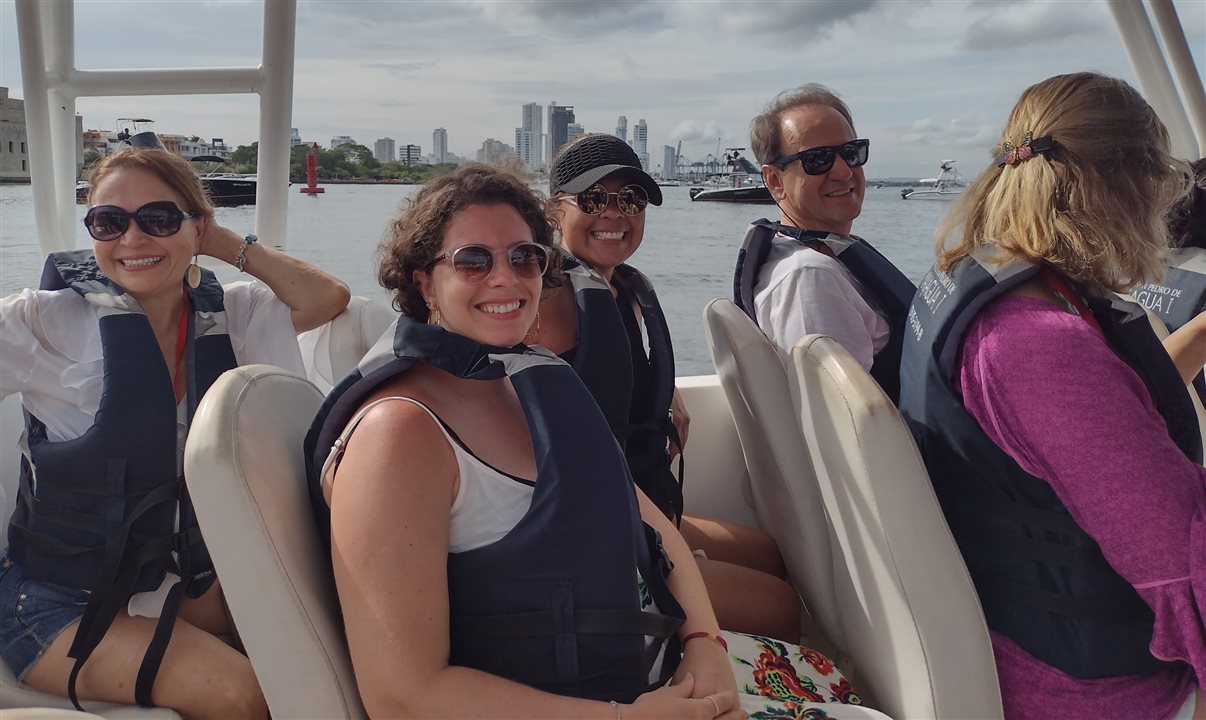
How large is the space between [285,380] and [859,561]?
1015mm

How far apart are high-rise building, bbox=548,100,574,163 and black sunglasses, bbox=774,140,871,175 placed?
0.62m

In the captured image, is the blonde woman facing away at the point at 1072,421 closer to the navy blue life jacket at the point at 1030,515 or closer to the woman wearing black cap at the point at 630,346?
the navy blue life jacket at the point at 1030,515

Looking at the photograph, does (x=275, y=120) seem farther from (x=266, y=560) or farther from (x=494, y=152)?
(x=266, y=560)

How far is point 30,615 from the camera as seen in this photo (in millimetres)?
1686

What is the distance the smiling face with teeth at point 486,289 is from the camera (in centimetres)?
144

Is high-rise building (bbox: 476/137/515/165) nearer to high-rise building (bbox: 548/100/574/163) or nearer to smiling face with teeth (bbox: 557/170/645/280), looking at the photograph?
smiling face with teeth (bbox: 557/170/645/280)

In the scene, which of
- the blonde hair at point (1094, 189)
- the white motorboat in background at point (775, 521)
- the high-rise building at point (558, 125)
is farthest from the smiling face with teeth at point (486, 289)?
the high-rise building at point (558, 125)

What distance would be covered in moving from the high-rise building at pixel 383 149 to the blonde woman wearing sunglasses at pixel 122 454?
61.5 inches

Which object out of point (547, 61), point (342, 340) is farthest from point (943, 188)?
point (547, 61)

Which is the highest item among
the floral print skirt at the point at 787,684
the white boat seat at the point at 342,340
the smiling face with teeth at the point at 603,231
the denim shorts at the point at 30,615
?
the smiling face with teeth at the point at 603,231

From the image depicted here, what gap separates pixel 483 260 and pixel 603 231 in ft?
2.95

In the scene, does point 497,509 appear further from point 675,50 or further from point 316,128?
point 675,50

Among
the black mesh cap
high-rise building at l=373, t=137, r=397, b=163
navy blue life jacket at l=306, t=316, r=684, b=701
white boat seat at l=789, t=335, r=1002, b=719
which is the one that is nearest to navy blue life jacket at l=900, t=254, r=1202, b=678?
white boat seat at l=789, t=335, r=1002, b=719

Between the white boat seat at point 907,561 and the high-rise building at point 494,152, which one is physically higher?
the high-rise building at point 494,152
